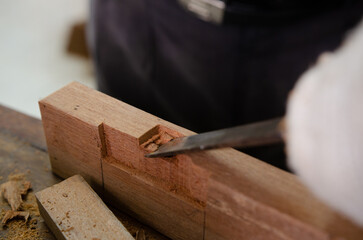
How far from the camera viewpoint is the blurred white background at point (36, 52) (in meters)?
3.22

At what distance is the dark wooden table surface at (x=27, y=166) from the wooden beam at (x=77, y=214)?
6cm

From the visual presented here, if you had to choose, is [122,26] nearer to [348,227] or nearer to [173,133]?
[173,133]

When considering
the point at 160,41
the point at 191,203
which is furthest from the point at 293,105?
the point at 160,41

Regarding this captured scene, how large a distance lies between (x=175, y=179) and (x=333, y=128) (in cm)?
53

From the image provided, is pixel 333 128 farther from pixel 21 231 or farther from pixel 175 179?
pixel 21 231

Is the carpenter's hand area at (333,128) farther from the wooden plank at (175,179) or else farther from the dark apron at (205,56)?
the dark apron at (205,56)

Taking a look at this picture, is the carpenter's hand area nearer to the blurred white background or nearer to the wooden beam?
the wooden beam

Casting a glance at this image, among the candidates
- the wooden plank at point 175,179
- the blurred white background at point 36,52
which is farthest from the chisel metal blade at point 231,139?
the blurred white background at point 36,52

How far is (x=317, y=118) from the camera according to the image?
0.54 metres

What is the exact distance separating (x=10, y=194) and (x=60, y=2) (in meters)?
3.55

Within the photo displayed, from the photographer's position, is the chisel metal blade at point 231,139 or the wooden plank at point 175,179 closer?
the chisel metal blade at point 231,139

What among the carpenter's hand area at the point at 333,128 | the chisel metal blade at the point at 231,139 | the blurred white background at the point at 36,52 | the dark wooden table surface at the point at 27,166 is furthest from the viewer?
the blurred white background at the point at 36,52

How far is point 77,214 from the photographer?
100cm

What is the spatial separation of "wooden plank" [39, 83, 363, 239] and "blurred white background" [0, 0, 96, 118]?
2.02 m
